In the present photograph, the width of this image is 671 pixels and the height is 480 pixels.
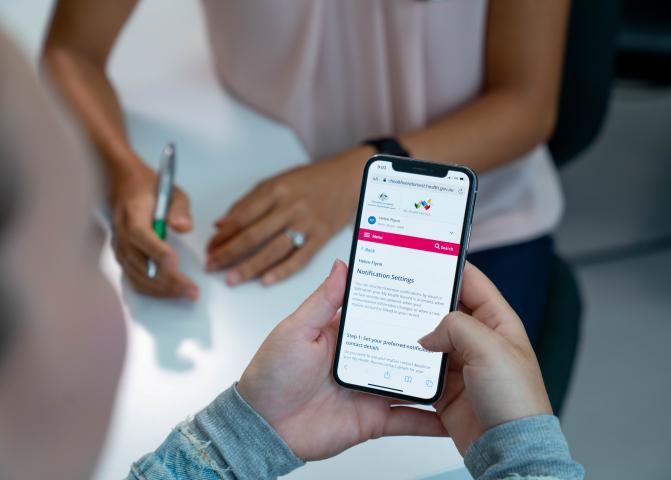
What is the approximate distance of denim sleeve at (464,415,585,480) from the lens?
0.51 m

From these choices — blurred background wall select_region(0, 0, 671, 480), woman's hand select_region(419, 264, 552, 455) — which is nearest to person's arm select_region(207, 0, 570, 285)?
woman's hand select_region(419, 264, 552, 455)

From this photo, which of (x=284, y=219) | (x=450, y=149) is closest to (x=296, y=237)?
(x=284, y=219)

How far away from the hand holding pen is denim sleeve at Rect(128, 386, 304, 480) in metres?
0.18

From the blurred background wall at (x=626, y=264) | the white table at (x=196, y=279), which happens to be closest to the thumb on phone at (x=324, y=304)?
the white table at (x=196, y=279)

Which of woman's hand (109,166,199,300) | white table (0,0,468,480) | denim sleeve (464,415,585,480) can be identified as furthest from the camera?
woman's hand (109,166,199,300)

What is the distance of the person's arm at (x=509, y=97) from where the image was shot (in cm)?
91

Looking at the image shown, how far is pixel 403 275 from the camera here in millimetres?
598

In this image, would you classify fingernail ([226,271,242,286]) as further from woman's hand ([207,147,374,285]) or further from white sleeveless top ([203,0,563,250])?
white sleeveless top ([203,0,563,250])

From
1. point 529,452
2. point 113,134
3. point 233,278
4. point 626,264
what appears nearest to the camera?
point 529,452

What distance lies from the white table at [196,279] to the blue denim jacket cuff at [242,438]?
0.04 metres

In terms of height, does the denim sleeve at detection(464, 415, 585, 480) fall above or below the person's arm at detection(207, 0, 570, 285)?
below

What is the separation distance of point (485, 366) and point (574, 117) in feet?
1.83

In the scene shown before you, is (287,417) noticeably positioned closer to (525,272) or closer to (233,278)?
(233,278)

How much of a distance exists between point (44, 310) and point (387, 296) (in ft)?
0.89
